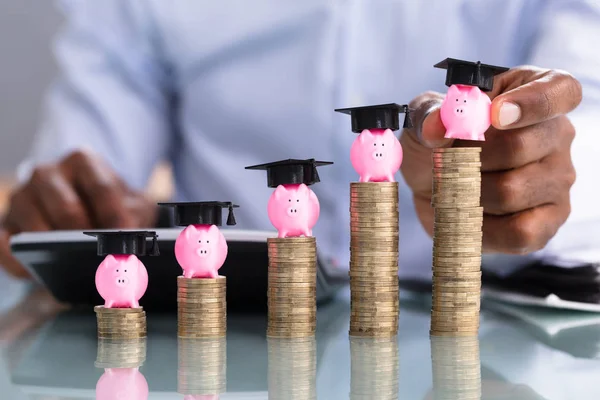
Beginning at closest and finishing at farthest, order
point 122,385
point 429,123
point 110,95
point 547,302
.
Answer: point 122,385
point 429,123
point 547,302
point 110,95

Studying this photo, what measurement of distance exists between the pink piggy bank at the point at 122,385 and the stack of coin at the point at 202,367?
3 cm

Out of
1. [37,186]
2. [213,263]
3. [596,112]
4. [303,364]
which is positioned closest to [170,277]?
[213,263]

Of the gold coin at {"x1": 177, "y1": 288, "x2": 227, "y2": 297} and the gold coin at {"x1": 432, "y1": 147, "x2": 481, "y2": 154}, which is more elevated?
the gold coin at {"x1": 432, "y1": 147, "x2": 481, "y2": 154}

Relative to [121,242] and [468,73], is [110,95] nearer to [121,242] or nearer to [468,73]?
[121,242]

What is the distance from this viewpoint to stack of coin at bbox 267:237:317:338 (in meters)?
0.91

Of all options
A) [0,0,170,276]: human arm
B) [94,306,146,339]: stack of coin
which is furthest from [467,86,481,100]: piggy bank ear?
[0,0,170,276]: human arm

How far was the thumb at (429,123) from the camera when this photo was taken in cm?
94

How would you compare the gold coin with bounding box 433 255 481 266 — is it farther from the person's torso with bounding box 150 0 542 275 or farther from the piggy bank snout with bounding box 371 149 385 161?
the person's torso with bounding box 150 0 542 275

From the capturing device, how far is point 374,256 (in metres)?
0.91

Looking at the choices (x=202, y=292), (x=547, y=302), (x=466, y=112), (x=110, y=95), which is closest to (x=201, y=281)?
(x=202, y=292)

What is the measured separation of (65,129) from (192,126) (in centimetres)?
27

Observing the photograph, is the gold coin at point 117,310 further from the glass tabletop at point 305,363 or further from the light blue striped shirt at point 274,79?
the light blue striped shirt at point 274,79

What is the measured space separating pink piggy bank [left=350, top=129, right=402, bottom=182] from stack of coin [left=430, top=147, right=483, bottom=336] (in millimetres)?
48

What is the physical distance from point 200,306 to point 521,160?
→ 17.4 inches
